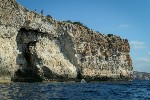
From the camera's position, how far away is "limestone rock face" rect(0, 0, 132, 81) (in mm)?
48631

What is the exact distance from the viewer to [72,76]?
6031cm

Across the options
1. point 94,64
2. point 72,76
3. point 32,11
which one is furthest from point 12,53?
point 94,64

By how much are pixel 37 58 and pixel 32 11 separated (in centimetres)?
789

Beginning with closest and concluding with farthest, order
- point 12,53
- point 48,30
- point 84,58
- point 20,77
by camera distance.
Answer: point 12,53 < point 20,77 < point 48,30 < point 84,58

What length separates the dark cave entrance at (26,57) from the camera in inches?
2071

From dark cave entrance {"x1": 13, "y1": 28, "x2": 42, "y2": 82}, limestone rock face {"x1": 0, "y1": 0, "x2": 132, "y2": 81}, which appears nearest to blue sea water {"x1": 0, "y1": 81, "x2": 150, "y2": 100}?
limestone rock face {"x1": 0, "y1": 0, "x2": 132, "y2": 81}

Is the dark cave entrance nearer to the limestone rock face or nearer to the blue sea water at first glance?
the limestone rock face

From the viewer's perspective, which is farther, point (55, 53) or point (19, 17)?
Answer: point (55, 53)

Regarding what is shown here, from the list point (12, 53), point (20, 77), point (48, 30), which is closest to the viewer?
point (12, 53)

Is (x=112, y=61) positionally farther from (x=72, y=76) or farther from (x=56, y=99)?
(x=56, y=99)

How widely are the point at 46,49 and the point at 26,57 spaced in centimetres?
416

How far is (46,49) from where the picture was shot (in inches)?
2233

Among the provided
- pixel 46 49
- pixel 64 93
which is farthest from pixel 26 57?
pixel 64 93

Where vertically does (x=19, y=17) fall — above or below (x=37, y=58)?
above
